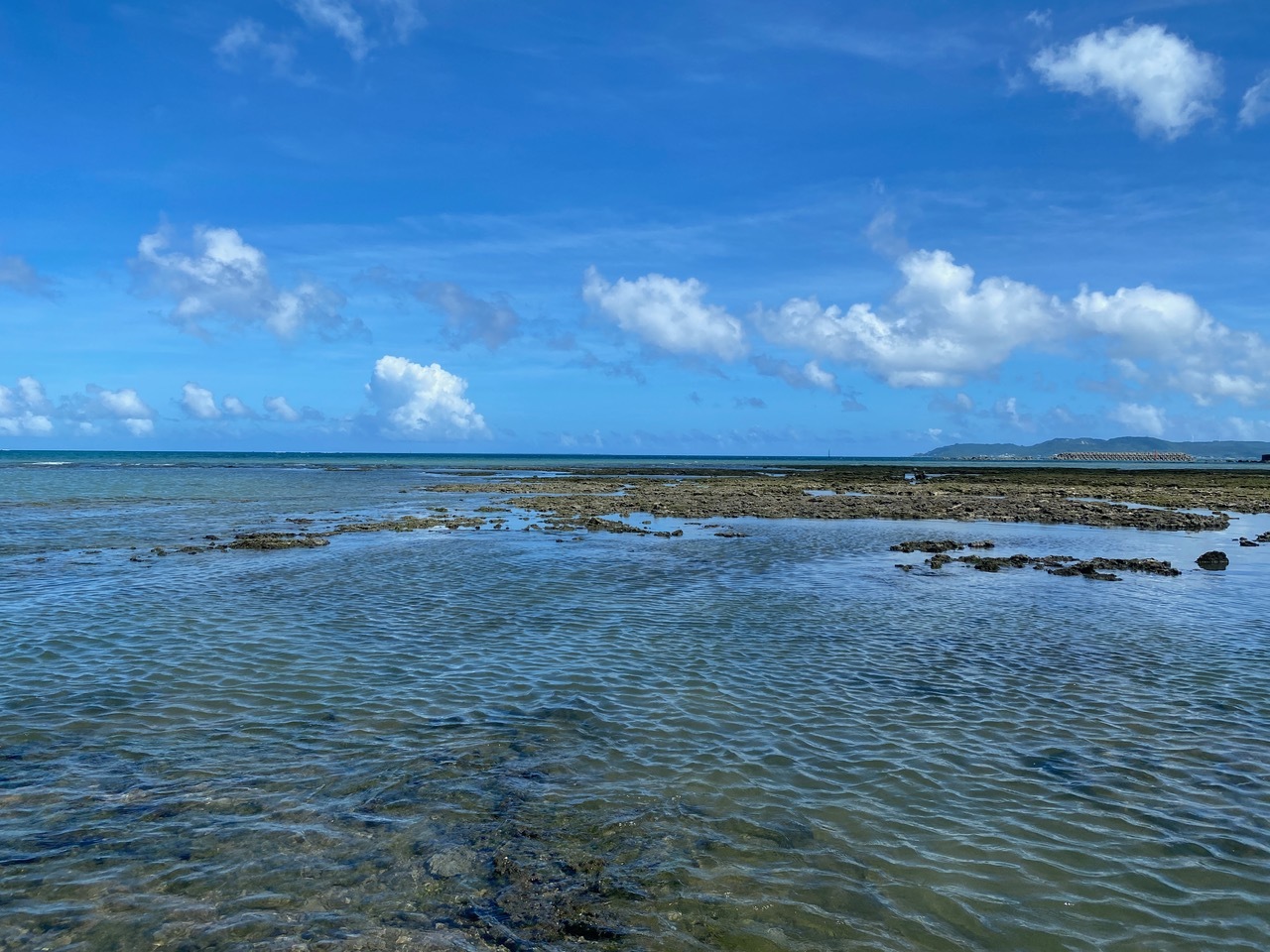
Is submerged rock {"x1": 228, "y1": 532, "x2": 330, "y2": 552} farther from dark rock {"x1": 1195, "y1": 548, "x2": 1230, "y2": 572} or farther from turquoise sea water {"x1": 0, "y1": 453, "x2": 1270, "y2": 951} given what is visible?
dark rock {"x1": 1195, "y1": 548, "x2": 1230, "y2": 572}

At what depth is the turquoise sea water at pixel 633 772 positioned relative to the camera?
6.90 meters

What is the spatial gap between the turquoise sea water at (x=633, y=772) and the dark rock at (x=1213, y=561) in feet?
19.0

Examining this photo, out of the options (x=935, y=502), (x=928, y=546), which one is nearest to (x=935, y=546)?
(x=928, y=546)

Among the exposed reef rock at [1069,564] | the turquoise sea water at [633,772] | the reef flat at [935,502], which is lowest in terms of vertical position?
the turquoise sea water at [633,772]

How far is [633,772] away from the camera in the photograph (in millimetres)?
9992

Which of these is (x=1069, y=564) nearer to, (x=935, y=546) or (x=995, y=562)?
(x=995, y=562)

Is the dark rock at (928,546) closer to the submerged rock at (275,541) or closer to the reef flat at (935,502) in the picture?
the reef flat at (935,502)

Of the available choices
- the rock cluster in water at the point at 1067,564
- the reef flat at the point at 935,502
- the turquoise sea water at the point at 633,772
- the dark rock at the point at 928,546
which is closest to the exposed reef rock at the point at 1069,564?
the rock cluster in water at the point at 1067,564

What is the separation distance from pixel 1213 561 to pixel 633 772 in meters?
26.7

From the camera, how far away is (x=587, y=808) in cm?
892

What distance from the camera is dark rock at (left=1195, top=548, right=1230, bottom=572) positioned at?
26844mm

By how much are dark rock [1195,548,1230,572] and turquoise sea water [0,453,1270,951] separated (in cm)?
579

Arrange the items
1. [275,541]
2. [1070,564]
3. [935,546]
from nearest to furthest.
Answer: [1070,564], [935,546], [275,541]

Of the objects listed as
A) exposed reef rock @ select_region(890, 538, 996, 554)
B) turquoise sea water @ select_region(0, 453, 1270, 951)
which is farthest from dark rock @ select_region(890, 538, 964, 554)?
turquoise sea water @ select_region(0, 453, 1270, 951)
